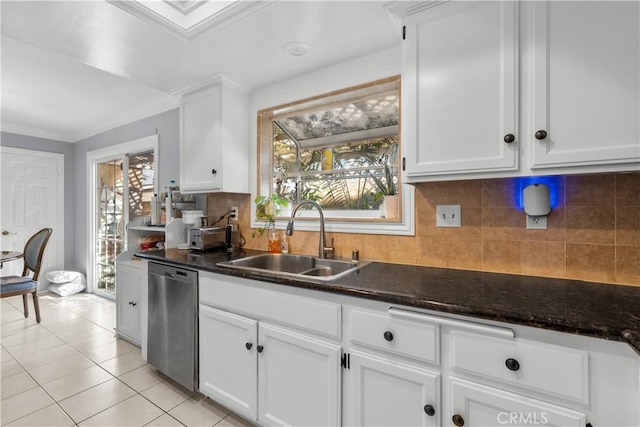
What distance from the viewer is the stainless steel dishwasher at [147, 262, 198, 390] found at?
188cm

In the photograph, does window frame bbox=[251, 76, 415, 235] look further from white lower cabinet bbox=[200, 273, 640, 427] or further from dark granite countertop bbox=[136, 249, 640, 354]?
white lower cabinet bbox=[200, 273, 640, 427]

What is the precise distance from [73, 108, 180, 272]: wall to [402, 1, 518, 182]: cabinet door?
2552mm

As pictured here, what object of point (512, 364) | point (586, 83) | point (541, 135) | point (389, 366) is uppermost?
point (586, 83)

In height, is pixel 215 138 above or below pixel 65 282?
above

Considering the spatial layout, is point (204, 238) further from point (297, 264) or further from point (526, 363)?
point (526, 363)

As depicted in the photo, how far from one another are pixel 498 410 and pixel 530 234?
33.7 inches

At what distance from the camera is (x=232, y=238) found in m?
2.56

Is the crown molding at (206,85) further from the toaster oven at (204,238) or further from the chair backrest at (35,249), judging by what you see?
the chair backrest at (35,249)

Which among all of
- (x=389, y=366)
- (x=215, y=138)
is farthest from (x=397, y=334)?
(x=215, y=138)

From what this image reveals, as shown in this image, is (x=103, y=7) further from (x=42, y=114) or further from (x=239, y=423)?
(x=42, y=114)

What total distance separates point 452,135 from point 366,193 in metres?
0.87

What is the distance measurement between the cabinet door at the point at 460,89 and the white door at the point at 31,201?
17.5ft

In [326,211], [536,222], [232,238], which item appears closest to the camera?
[536,222]

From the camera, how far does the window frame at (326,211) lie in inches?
71.6
